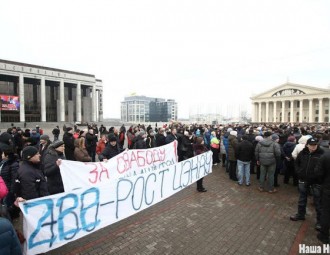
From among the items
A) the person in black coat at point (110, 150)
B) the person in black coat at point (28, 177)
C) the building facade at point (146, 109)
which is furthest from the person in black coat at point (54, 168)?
the building facade at point (146, 109)

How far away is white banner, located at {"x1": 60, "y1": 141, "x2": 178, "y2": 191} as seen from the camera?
435 centimetres

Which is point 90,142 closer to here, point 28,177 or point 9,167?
point 9,167

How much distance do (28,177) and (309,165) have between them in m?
5.47

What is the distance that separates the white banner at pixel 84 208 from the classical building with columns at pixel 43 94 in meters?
56.7

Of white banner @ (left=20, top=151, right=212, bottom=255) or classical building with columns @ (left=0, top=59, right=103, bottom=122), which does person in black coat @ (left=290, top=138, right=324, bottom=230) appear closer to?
white banner @ (left=20, top=151, right=212, bottom=255)

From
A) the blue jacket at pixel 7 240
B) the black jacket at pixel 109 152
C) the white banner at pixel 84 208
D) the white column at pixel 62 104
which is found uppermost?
the white column at pixel 62 104

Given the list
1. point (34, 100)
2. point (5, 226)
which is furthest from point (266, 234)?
point (34, 100)

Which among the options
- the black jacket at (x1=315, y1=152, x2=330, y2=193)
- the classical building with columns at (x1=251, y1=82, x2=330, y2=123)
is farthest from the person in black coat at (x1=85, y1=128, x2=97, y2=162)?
the classical building with columns at (x1=251, y1=82, x2=330, y2=123)

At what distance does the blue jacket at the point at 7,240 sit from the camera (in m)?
1.97

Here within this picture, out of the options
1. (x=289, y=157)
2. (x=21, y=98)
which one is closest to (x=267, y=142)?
(x=289, y=157)

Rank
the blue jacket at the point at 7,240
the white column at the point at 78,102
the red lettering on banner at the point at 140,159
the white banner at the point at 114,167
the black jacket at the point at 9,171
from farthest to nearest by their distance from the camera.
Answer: the white column at the point at 78,102 < the red lettering on banner at the point at 140,159 < the white banner at the point at 114,167 < the black jacket at the point at 9,171 < the blue jacket at the point at 7,240

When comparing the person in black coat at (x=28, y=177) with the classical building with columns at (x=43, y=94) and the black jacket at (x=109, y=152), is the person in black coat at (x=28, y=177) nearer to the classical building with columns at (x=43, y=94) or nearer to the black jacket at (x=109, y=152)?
the black jacket at (x=109, y=152)

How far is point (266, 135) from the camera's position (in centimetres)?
711

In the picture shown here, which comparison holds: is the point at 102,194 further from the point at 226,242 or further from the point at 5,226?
the point at 226,242
